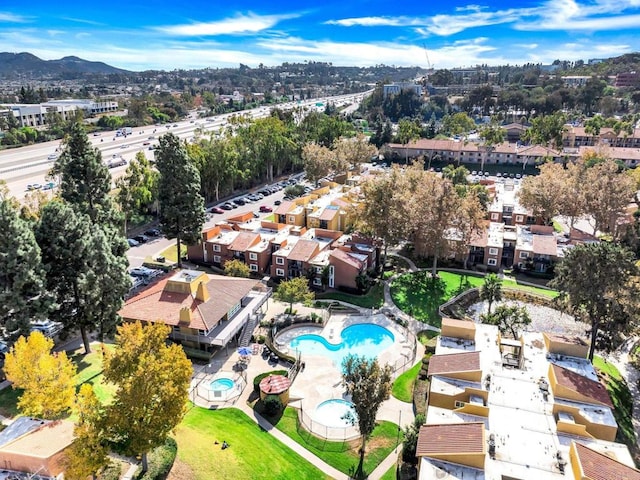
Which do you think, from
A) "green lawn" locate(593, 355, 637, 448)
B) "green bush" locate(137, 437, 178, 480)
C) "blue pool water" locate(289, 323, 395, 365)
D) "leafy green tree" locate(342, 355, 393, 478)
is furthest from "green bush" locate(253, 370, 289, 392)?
"green lawn" locate(593, 355, 637, 448)

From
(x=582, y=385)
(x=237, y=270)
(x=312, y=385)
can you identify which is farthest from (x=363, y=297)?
(x=582, y=385)

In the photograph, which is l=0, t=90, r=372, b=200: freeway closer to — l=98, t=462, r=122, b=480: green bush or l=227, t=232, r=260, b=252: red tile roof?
l=227, t=232, r=260, b=252: red tile roof

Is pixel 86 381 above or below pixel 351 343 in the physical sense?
above

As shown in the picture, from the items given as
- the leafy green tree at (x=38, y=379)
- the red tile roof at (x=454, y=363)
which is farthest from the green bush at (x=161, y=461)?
the red tile roof at (x=454, y=363)

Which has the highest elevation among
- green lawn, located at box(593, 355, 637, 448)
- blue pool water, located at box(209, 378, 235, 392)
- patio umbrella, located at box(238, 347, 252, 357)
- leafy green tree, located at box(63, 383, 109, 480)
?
leafy green tree, located at box(63, 383, 109, 480)

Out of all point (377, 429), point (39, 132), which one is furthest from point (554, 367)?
point (39, 132)

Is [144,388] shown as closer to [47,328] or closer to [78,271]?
[78,271]

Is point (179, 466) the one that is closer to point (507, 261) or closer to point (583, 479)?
point (583, 479)

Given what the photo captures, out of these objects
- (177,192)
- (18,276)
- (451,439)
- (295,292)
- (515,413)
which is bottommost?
(515,413)
